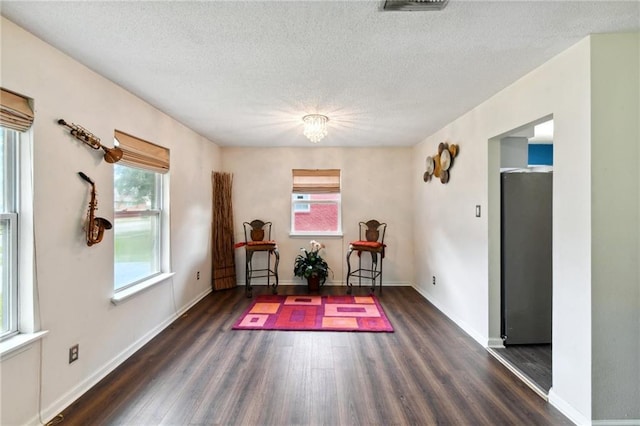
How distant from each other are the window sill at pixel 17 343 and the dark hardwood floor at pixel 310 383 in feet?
1.81

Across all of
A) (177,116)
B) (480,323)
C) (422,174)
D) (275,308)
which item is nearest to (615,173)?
(480,323)

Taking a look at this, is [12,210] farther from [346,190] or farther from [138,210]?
[346,190]

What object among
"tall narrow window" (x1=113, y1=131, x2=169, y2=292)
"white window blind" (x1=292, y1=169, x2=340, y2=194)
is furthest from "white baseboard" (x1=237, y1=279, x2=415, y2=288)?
"tall narrow window" (x1=113, y1=131, x2=169, y2=292)

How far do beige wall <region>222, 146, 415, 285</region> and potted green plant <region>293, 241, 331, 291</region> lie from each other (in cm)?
31

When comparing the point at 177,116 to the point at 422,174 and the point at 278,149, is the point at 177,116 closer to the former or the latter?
the point at 278,149

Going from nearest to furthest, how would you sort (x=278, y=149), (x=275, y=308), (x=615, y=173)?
1. (x=615, y=173)
2. (x=275, y=308)
3. (x=278, y=149)

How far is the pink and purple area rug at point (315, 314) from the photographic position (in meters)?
3.06

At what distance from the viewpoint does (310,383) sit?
2098 millimetres

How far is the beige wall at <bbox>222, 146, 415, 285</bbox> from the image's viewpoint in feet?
15.7

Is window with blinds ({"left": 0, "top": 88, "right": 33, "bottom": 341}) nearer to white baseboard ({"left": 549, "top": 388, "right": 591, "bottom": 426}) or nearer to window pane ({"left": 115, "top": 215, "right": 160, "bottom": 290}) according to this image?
window pane ({"left": 115, "top": 215, "right": 160, "bottom": 290})

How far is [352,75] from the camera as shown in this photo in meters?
2.14

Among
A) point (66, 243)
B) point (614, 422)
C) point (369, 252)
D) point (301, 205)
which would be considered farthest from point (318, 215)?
point (614, 422)

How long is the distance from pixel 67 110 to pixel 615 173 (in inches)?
138

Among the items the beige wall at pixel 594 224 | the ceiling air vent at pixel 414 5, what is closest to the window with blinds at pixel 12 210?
the ceiling air vent at pixel 414 5
